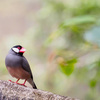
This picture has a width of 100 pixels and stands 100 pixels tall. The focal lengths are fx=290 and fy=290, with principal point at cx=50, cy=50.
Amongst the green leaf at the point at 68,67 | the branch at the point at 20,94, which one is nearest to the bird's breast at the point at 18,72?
the green leaf at the point at 68,67

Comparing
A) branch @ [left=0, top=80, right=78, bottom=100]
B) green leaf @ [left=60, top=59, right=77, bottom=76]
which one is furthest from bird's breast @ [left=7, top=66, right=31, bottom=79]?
branch @ [left=0, top=80, right=78, bottom=100]

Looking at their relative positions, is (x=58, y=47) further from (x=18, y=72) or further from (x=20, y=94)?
(x=20, y=94)

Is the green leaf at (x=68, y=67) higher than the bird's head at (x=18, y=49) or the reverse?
the reverse

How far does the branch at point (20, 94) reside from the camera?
1.91m

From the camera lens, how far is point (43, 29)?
476 cm

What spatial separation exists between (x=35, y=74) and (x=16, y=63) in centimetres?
246

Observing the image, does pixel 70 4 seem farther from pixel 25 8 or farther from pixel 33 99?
pixel 25 8

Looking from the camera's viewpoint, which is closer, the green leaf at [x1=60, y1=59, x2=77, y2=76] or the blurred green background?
the green leaf at [x1=60, y1=59, x2=77, y2=76]

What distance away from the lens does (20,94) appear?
1.94m

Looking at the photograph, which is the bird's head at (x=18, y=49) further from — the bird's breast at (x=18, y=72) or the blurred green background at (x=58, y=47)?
the blurred green background at (x=58, y=47)

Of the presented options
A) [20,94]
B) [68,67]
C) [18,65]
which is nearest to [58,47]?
[18,65]

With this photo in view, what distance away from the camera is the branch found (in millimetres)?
1906

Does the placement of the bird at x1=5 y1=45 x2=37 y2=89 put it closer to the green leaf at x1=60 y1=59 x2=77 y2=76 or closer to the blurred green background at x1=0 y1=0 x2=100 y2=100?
the green leaf at x1=60 y1=59 x2=77 y2=76

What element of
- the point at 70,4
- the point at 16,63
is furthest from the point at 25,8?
the point at 16,63
